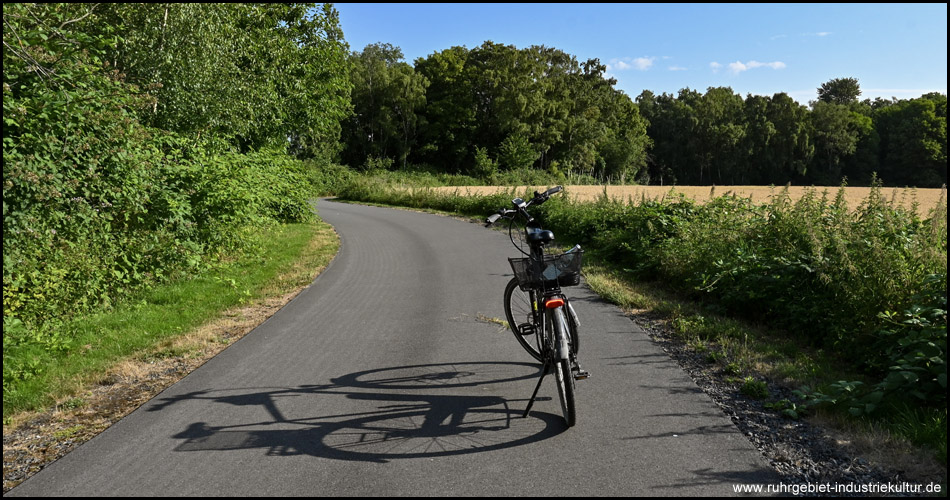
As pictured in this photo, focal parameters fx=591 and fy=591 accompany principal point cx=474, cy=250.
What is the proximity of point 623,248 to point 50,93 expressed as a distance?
29.6ft

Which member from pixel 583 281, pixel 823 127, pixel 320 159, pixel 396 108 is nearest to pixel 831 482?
pixel 583 281

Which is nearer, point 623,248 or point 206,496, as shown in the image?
point 206,496

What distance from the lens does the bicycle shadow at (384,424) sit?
383 centimetres

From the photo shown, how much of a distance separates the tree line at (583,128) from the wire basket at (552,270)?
49482 millimetres

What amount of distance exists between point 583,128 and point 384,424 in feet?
241

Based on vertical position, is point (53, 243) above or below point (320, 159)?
below

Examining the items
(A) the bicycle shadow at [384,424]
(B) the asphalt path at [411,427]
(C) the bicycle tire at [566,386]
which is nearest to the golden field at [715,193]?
(B) the asphalt path at [411,427]

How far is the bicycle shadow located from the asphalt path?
0.01m

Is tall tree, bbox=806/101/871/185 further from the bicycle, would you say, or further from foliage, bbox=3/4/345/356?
the bicycle

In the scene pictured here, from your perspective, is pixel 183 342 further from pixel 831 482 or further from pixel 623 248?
pixel 623 248

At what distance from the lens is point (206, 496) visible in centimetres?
324

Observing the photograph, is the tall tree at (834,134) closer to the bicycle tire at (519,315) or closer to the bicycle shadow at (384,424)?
the bicycle tire at (519,315)

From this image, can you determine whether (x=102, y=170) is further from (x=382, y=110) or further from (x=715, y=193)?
(x=382, y=110)

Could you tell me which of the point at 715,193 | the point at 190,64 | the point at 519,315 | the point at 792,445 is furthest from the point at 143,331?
the point at 715,193
